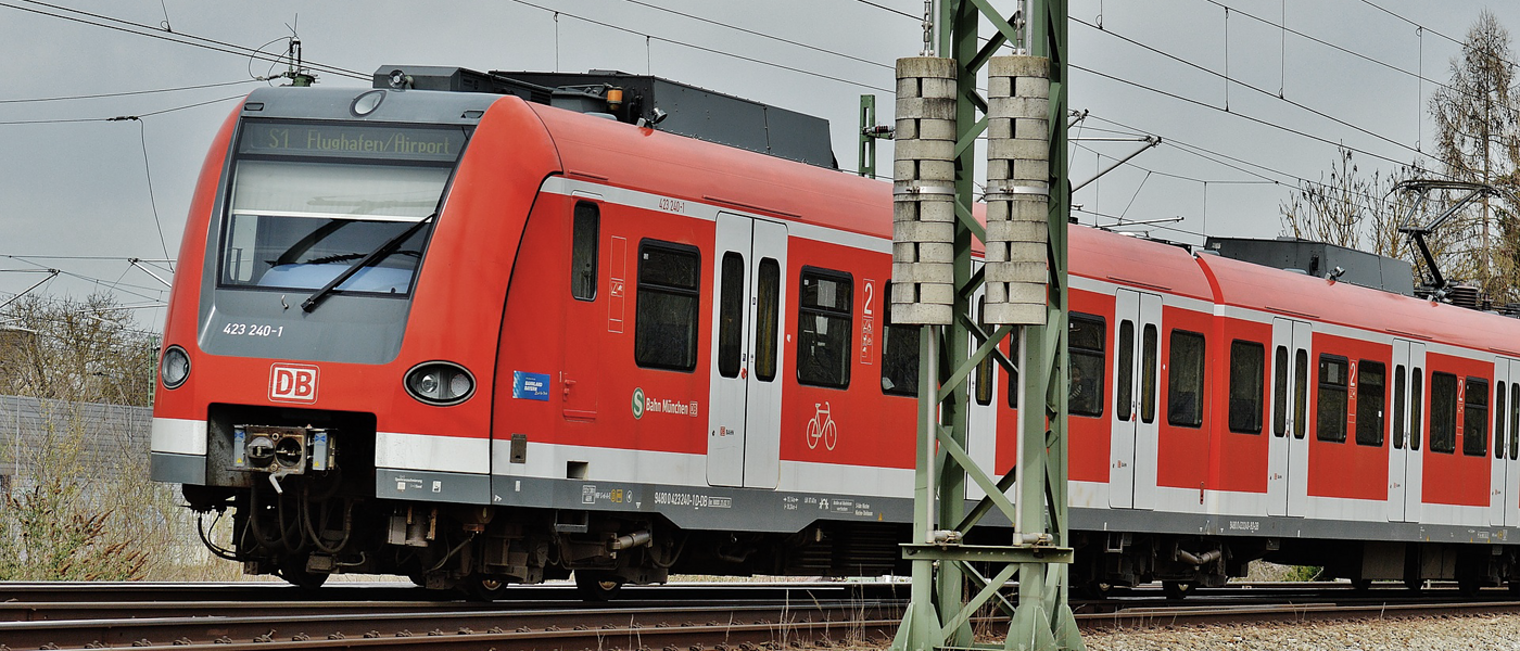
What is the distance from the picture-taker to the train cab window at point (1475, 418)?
66.7 ft

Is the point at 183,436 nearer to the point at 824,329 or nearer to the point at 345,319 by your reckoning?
the point at 345,319

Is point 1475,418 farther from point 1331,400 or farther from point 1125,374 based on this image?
point 1125,374

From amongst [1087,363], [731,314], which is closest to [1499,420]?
[1087,363]

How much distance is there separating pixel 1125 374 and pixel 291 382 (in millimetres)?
7959

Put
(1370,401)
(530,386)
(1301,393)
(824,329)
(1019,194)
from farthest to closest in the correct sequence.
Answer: (1370,401) < (1301,393) < (824,329) < (530,386) < (1019,194)

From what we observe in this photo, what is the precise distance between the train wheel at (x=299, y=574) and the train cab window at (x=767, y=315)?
10.8 feet

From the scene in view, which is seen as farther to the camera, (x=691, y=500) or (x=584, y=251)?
(x=691, y=500)

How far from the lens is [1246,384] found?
681 inches

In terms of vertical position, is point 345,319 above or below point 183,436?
above

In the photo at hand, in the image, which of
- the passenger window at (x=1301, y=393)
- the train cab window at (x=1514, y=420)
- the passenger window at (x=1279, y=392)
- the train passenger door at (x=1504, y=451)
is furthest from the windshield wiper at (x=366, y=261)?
the train cab window at (x=1514, y=420)

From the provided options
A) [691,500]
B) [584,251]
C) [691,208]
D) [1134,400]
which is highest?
[691,208]

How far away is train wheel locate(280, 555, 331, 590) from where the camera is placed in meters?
12.0

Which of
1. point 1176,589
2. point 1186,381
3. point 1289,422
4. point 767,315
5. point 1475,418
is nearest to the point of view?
point 767,315

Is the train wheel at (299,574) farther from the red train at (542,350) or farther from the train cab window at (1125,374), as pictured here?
the train cab window at (1125,374)
